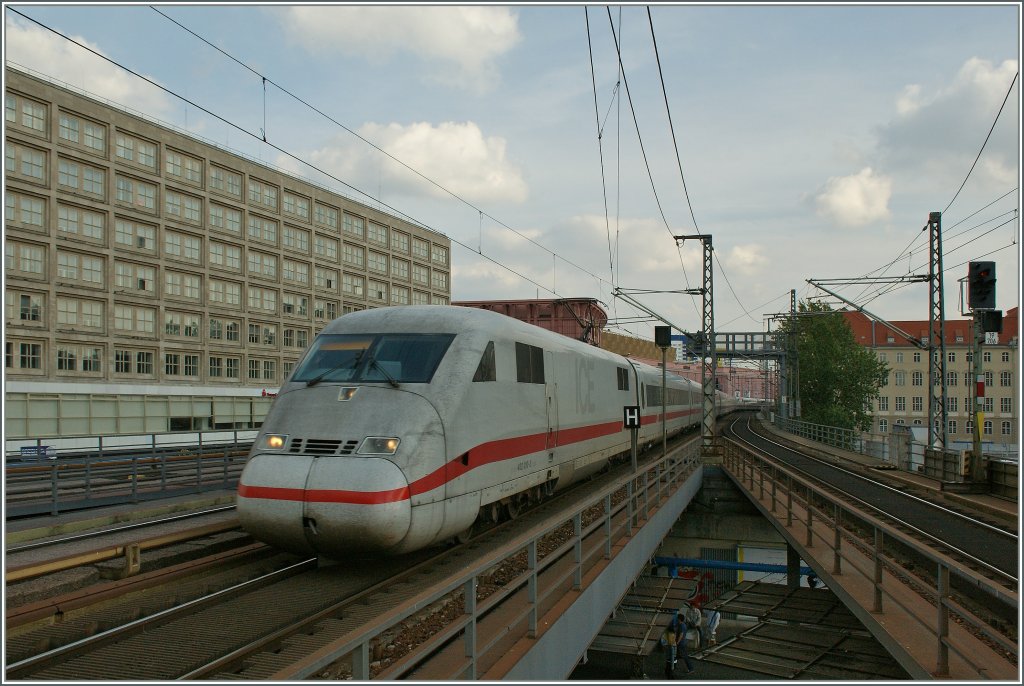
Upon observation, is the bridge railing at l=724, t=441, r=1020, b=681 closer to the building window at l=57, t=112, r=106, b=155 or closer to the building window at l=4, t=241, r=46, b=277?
the building window at l=4, t=241, r=46, b=277

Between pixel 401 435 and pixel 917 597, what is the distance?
22.7ft

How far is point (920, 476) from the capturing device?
2722 cm

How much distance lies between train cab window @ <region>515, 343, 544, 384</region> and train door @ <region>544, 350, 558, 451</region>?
330 millimetres

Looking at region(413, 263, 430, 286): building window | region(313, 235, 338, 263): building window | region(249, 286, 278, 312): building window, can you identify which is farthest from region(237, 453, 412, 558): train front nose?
region(413, 263, 430, 286): building window

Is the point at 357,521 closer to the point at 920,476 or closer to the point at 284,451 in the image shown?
the point at 284,451

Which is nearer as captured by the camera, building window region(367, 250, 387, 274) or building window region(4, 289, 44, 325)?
building window region(4, 289, 44, 325)

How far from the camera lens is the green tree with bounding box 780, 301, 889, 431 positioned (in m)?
81.1

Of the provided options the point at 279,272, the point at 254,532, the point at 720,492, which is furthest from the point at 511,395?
the point at 279,272

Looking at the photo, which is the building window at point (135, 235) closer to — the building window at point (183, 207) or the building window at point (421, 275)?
the building window at point (183, 207)

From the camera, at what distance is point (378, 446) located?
9.78 meters

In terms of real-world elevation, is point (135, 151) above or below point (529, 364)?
above

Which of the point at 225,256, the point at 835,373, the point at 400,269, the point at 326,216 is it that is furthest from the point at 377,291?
the point at 835,373

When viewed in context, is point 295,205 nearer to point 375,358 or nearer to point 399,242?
point 399,242

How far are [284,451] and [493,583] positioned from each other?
3.11 m
